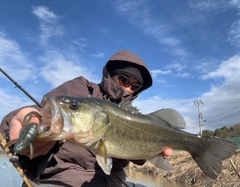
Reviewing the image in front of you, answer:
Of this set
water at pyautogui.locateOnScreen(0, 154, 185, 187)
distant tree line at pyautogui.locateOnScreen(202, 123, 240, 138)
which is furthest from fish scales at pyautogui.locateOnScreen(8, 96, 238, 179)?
distant tree line at pyautogui.locateOnScreen(202, 123, 240, 138)

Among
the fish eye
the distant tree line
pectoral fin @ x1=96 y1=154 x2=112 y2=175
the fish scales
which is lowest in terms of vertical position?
pectoral fin @ x1=96 y1=154 x2=112 y2=175

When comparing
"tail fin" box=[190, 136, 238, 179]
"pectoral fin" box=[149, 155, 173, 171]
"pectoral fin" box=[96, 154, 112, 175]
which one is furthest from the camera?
"pectoral fin" box=[149, 155, 173, 171]

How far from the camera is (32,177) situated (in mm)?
3465

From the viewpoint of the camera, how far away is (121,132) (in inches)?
123

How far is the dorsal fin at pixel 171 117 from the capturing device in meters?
3.81

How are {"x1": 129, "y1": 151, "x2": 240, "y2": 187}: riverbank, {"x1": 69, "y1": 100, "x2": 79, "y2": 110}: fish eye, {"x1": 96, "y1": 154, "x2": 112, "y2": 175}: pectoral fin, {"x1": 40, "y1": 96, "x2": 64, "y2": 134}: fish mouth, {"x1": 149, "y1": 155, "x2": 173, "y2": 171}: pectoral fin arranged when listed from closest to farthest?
{"x1": 40, "y1": 96, "x2": 64, "y2": 134}: fish mouth < {"x1": 69, "y1": 100, "x2": 79, "y2": 110}: fish eye < {"x1": 96, "y1": 154, "x2": 112, "y2": 175}: pectoral fin < {"x1": 149, "y1": 155, "x2": 173, "y2": 171}: pectoral fin < {"x1": 129, "y1": 151, "x2": 240, "y2": 187}: riverbank

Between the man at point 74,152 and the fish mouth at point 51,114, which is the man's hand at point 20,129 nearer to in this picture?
the man at point 74,152

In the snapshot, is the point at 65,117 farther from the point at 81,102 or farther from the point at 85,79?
the point at 85,79

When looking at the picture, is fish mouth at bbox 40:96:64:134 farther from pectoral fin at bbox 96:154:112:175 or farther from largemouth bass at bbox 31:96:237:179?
pectoral fin at bbox 96:154:112:175

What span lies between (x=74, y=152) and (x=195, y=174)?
20651mm

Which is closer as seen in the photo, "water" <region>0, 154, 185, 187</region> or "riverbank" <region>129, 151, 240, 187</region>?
"water" <region>0, 154, 185, 187</region>

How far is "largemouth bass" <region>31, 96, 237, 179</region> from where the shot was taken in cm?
269

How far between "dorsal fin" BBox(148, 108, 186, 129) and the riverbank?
439 inches

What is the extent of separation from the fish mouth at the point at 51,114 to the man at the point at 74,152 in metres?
0.13
